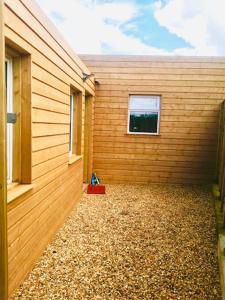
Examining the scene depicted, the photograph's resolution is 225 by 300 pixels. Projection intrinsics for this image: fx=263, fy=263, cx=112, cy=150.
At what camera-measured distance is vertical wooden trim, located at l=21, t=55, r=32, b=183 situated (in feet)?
8.06

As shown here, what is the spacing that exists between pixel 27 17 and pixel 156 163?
17.0 feet

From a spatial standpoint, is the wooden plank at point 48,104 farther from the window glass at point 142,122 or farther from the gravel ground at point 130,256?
the window glass at point 142,122

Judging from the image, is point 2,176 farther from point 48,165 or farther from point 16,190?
point 48,165

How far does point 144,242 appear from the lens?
3.45m

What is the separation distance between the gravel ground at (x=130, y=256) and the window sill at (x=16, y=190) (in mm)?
871

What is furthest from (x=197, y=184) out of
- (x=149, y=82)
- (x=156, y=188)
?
(x=149, y=82)

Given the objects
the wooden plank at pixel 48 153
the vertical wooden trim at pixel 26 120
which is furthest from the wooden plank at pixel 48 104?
the wooden plank at pixel 48 153

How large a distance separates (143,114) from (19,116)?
4708mm

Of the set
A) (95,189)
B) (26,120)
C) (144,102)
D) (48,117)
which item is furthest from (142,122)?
(26,120)

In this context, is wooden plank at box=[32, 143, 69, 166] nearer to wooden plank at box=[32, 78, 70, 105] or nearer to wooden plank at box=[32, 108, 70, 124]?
wooden plank at box=[32, 108, 70, 124]

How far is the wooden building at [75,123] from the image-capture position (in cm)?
231

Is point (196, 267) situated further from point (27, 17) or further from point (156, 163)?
point (156, 163)

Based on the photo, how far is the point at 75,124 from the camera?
5137 millimetres

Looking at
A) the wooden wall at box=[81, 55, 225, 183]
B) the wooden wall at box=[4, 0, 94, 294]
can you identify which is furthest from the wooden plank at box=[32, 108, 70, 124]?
the wooden wall at box=[81, 55, 225, 183]
